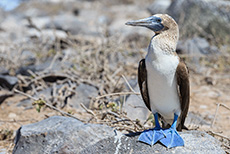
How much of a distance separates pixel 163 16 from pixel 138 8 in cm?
1269

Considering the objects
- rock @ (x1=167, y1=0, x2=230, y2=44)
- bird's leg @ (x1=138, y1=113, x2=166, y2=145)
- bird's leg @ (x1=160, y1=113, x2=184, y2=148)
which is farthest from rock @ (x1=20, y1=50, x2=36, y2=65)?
bird's leg @ (x1=160, y1=113, x2=184, y2=148)

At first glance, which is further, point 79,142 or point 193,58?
point 193,58

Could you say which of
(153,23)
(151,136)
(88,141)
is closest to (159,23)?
(153,23)

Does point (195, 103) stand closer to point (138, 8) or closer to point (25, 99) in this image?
point (25, 99)

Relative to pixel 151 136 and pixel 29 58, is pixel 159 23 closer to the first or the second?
pixel 151 136

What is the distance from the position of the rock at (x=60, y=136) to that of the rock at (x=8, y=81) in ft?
7.68

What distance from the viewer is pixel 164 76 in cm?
251

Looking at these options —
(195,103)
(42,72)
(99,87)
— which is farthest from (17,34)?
(195,103)

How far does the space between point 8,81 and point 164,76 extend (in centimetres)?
330

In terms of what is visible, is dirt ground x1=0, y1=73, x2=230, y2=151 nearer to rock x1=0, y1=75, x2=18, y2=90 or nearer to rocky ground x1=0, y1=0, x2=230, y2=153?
rocky ground x1=0, y1=0, x2=230, y2=153

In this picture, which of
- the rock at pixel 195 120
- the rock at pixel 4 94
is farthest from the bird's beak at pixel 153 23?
the rock at pixel 4 94

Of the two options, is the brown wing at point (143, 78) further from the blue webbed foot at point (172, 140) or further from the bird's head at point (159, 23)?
the blue webbed foot at point (172, 140)

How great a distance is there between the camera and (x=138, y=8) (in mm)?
14922

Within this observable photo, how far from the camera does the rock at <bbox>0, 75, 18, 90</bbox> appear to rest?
5.03m
